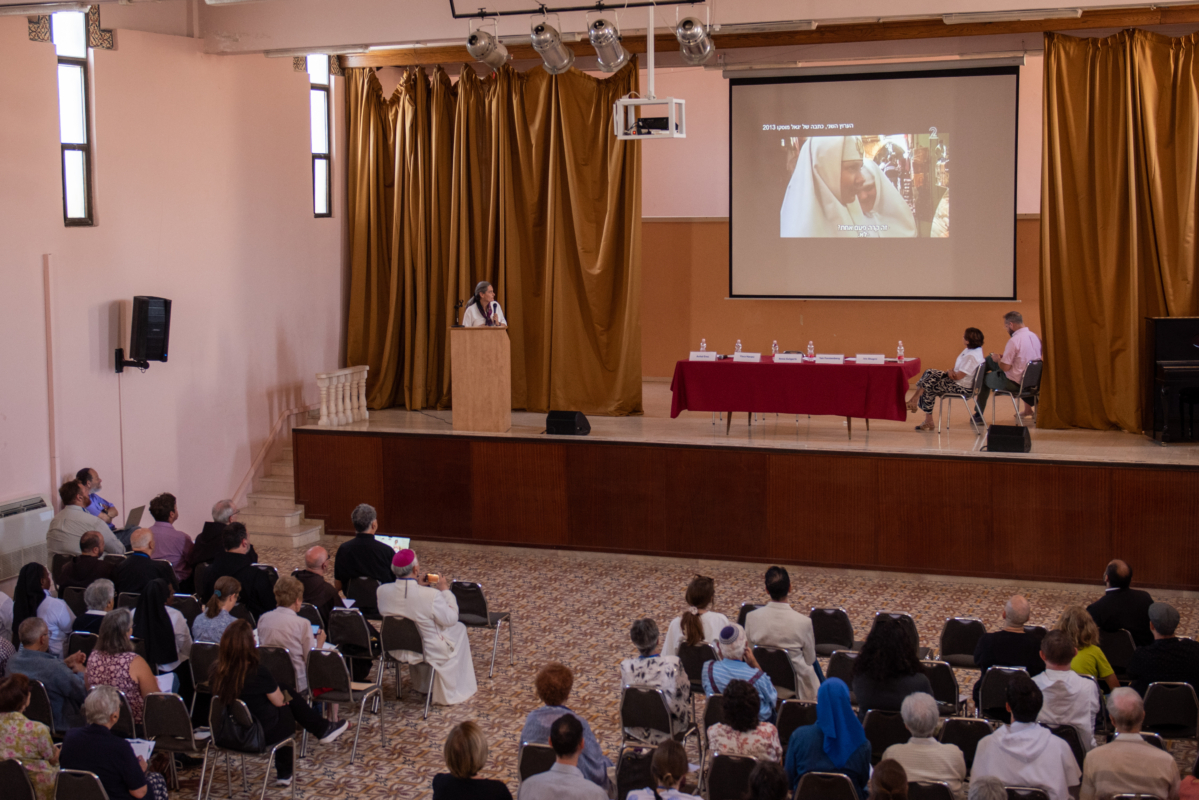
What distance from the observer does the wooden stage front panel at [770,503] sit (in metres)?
8.73

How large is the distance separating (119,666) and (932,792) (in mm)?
3727

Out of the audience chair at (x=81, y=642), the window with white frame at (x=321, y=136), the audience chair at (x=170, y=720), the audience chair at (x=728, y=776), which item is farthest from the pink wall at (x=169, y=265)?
the audience chair at (x=728, y=776)

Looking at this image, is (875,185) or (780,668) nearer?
(780,668)

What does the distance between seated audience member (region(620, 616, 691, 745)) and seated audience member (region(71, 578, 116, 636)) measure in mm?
2895

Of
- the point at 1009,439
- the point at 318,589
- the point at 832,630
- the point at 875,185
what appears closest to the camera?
the point at 832,630

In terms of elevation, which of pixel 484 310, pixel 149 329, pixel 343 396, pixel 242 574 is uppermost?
pixel 484 310

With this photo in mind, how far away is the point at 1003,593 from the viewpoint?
886 centimetres

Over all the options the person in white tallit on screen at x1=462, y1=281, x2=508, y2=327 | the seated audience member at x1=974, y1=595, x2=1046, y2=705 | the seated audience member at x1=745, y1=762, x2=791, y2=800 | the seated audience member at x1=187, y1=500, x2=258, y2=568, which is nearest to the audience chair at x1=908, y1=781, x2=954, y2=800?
the seated audience member at x1=745, y1=762, x2=791, y2=800

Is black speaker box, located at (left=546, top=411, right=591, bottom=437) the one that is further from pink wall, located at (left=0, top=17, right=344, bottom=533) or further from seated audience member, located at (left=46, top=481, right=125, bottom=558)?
seated audience member, located at (left=46, top=481, right=125, bottom=558)

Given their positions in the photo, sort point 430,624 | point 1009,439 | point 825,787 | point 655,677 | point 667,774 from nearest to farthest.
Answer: point 667,774
point 825,787
point 655,677
point 430,624
point 1009,439

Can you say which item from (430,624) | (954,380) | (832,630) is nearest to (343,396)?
(430,624)

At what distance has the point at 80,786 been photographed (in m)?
4.37

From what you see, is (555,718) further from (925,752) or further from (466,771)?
(925,752)

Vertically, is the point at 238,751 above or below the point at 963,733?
below
